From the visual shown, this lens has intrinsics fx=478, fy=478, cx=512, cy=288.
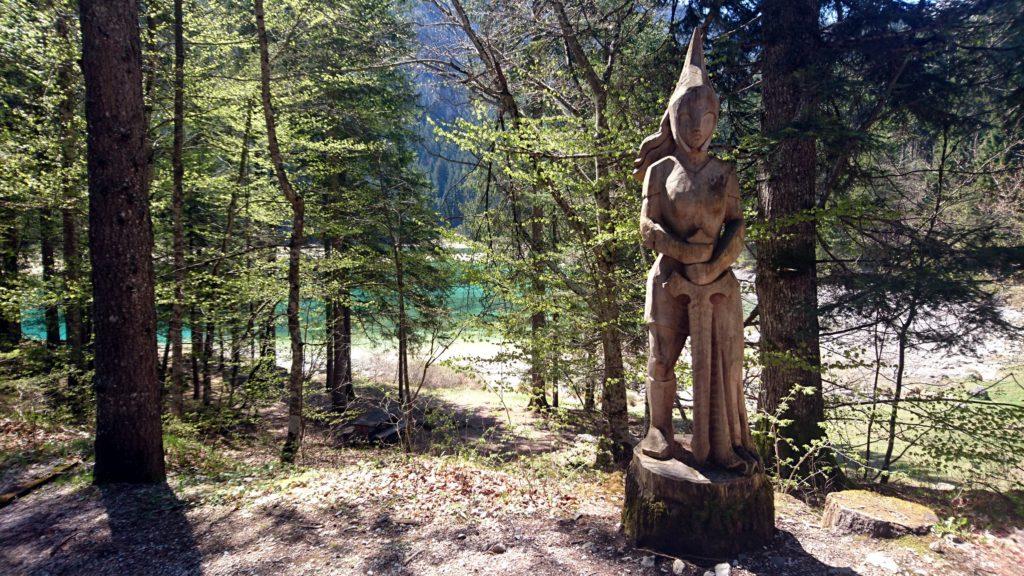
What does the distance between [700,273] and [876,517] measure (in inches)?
97.7

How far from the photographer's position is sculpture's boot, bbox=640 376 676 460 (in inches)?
149

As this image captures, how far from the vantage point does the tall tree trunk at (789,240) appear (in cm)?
589

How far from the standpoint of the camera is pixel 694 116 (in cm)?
354

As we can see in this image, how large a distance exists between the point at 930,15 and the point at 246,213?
34.8 ft

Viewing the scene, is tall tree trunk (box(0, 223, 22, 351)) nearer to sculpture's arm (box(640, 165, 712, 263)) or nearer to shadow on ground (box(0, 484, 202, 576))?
shadow on ground (box(0, 484, 202, 576))

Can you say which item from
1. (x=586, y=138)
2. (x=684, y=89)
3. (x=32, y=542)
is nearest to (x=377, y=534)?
(x=32, y=542)

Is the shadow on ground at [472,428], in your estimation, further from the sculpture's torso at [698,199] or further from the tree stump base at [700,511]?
the sculpture's torso at [698,199]

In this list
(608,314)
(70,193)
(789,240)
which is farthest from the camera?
(70,193)

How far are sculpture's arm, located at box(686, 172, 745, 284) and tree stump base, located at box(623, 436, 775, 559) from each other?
145cm

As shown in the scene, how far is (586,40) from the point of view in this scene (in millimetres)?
8094

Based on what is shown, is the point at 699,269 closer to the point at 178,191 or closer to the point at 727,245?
the point at 727,245

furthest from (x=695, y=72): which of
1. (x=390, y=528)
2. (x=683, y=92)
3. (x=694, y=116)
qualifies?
(x=390, y=528)

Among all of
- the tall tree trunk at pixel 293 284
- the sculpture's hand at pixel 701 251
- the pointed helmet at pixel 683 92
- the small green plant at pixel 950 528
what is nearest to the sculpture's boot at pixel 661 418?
the sculpture's hand at pixel 701 251

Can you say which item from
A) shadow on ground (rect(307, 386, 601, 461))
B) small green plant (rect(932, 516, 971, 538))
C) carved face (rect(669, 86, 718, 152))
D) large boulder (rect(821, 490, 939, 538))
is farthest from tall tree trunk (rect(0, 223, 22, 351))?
small green plant (rect(932, 516, 971, 538))
